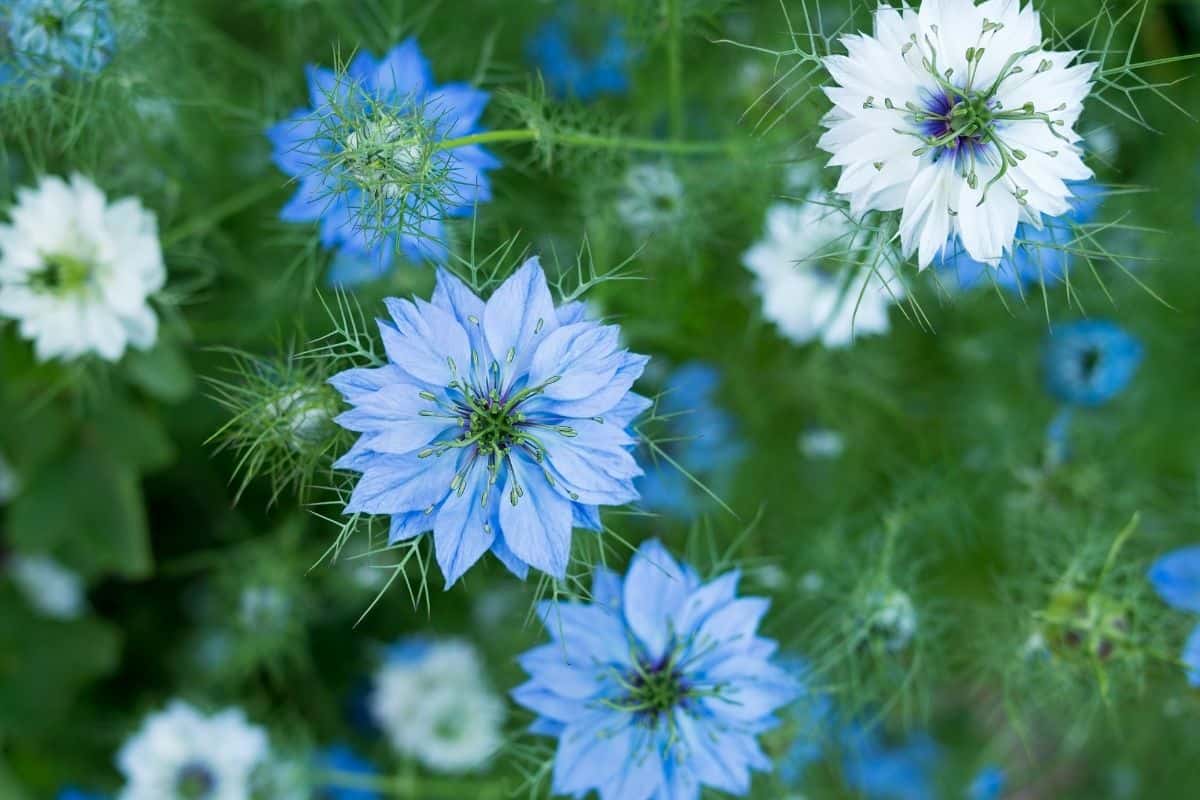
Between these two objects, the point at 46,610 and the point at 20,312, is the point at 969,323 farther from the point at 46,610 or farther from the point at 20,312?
the point at 46,610

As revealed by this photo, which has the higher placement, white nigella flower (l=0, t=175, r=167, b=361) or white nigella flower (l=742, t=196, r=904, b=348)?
white nigella flower (l=742, t=196, r=904, b=348)

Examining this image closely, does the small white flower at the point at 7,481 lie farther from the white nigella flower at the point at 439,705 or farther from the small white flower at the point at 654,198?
the small white flower at the point at 654,198

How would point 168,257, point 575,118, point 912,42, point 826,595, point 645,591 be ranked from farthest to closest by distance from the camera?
point 168,257, point 826,595, point 575,118, point 645,591, point 912,42

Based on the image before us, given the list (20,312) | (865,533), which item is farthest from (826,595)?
(20,312)

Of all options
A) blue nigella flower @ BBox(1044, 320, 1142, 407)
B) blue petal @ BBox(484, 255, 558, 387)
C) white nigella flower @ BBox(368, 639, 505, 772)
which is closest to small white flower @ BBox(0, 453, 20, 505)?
white nigella flower @ BBox(368, 639, 505, 772)

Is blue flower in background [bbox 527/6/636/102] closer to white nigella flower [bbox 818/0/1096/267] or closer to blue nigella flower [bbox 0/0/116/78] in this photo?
blue nigella flower [bbox 0/0/116/78]

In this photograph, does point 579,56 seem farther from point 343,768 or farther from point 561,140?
point 343,768

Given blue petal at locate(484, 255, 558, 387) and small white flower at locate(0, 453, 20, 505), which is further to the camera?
small white flower at locate(0, 453, 20, 505)
